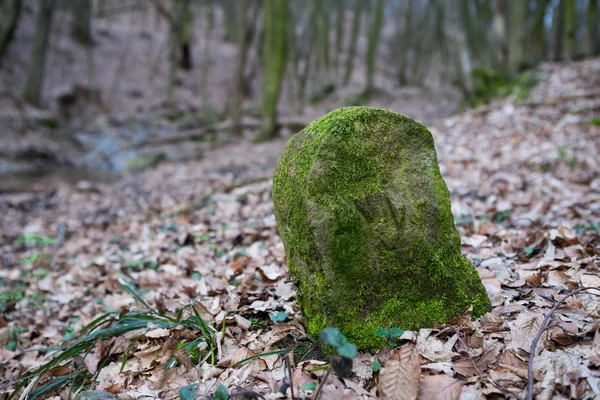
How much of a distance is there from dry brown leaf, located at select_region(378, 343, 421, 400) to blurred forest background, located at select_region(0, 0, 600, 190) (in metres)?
10.0

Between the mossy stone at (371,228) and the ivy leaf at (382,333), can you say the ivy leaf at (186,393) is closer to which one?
the mossy stone at (371,228)

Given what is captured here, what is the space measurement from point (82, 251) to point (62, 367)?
3172mm

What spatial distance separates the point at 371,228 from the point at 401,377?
27.4 inches

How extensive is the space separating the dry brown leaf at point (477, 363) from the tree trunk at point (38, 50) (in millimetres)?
18020

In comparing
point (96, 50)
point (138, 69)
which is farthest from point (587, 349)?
point (96, 50)

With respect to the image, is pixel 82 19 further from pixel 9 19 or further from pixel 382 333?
pixel 382 333

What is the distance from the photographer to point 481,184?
522cm

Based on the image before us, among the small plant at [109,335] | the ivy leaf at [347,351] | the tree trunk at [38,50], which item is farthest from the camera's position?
the tree trunk at [38,50]

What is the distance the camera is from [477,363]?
6.17ft

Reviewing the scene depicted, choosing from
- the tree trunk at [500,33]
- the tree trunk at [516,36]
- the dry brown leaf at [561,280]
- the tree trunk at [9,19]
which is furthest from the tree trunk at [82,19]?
the dry brown leaf at [561,280]

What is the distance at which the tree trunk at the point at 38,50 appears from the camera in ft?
48.6

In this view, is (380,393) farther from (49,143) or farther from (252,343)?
(49,143)

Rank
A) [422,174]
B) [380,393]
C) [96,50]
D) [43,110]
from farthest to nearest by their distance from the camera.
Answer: [96,50]
[43,110]
[422,174]
[380,393]

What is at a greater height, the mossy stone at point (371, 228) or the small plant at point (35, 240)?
the mossy stone at point (371, 228)
